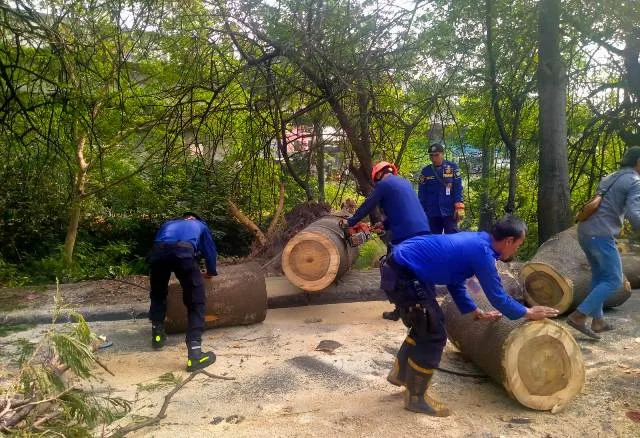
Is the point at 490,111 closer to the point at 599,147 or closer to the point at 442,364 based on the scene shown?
the point at 599,147

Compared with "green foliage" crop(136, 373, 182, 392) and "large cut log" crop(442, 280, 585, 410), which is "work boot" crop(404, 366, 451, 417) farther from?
"green foliage" crop(136, 373, 182, 392)

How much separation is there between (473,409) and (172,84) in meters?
7.19

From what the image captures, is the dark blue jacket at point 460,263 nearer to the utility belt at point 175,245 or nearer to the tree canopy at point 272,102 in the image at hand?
the utility belt at point 175,245

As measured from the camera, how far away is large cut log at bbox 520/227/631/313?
5.34 metres

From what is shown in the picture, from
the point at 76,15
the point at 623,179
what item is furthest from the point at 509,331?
the point at 76,15

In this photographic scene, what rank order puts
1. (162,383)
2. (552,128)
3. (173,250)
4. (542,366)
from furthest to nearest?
(552,128) < (173,250) < (162,383) < (542,366)

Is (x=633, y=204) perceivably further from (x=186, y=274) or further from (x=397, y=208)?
(x=186, y=274)

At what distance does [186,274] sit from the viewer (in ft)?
15.4

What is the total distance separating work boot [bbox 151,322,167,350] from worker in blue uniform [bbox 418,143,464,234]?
3.36 m

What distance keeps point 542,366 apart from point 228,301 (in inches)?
122

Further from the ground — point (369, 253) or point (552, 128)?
point (552, 128)

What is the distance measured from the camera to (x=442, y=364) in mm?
4359

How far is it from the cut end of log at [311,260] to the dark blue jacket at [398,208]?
1.02 m

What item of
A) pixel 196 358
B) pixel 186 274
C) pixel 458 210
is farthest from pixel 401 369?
pixel 458 210
